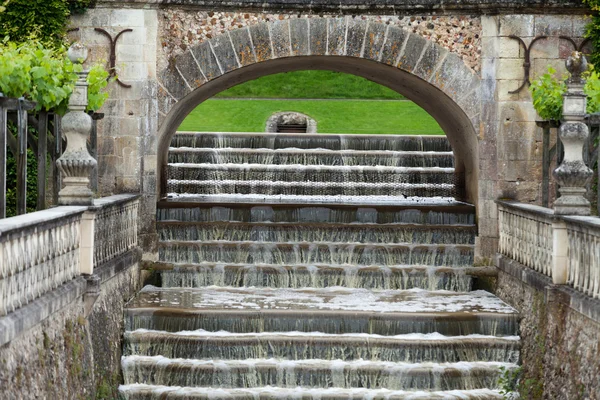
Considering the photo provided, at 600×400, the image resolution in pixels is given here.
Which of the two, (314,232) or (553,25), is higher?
(553,25)

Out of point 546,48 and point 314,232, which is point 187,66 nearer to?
point 314,232

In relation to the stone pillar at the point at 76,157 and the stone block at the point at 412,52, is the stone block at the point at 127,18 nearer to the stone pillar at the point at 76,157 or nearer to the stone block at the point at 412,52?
the stone pillar at the point at 76,157

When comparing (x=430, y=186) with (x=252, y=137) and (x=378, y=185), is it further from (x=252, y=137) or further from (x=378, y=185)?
(x=252, y=137)

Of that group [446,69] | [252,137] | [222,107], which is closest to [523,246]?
[446,69]

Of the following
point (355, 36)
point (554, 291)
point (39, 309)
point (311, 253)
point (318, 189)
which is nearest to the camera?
point (39, 309)

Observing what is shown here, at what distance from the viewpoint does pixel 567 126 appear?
10.5m

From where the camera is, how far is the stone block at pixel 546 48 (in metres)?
13.5

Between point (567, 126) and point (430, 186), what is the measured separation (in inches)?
286

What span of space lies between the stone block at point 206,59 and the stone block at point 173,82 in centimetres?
30

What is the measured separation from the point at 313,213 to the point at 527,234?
135 inches

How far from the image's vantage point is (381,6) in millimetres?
13562

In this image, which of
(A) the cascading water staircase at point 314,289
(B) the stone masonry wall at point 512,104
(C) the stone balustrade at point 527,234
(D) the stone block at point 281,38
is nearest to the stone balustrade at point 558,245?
(C) the stone balustrade at point 527,234

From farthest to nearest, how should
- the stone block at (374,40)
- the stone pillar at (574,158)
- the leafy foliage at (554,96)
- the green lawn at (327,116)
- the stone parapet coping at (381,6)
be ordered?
the green lawn at (327,116)
the stone block at (374,40)
the stone parapet coping at (381,6)
the leafy foliage at (554,96)
the stone pillar at (574,158)

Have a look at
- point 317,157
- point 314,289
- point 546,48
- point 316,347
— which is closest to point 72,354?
point 316,347
